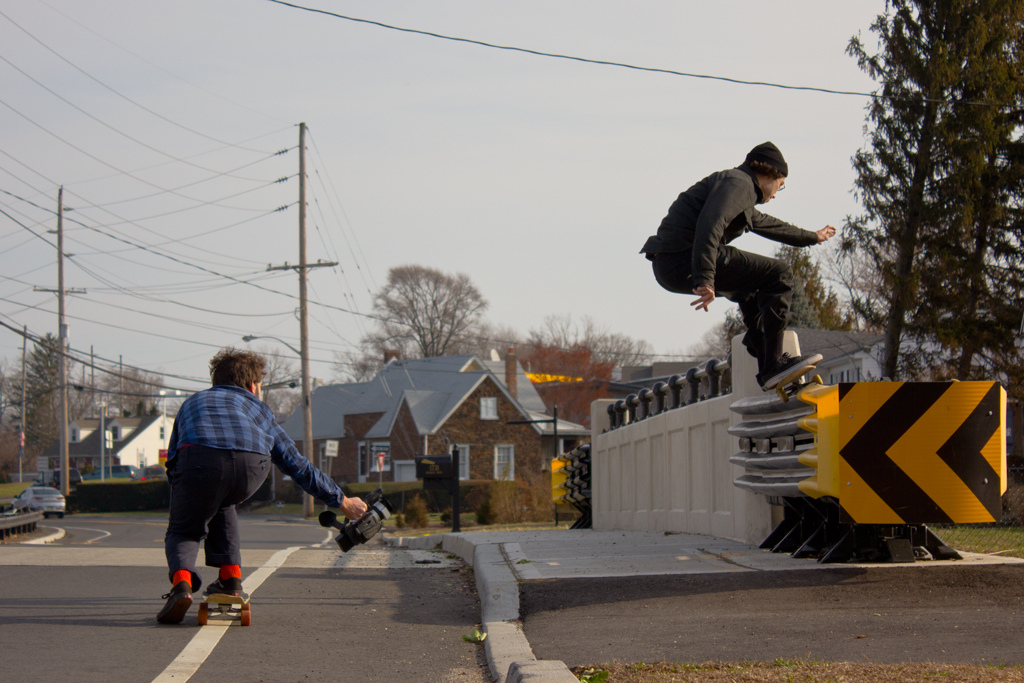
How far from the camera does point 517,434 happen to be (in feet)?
185

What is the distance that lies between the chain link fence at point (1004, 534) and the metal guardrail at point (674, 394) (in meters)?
2.48

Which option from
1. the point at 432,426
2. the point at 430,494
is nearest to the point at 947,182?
the point at 430,494

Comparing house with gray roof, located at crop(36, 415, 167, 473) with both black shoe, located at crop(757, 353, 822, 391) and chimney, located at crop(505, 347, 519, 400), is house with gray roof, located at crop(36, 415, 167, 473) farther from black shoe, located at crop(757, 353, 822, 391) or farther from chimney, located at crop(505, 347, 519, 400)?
black shoe, located at crop(757, 353, 822, 391)

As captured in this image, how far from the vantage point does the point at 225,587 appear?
5.68m

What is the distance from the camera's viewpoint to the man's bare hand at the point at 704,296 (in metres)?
5.40

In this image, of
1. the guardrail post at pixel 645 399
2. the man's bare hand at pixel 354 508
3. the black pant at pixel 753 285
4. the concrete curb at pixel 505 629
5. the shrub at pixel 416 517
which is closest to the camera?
the concrete curb at pixel 505 629

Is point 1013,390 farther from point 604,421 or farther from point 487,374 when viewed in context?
point 487,374

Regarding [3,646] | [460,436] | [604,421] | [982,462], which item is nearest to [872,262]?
[604,421]

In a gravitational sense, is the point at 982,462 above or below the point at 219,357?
below

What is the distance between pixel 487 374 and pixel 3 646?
5128cm

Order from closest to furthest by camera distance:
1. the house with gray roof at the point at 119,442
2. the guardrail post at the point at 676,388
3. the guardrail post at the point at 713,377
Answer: the guardrail post at the point at 713,377 → the guardrail post at the point at 676,388 → the house with gray roof at the point at 119,442

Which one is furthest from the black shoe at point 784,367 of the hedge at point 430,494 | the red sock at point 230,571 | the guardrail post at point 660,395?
the hedge at point 430,494

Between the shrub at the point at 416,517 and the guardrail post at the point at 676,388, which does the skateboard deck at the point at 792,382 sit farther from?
the shrub at the point at 416,517

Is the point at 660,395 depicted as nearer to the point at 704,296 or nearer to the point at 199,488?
the point at 704,296
